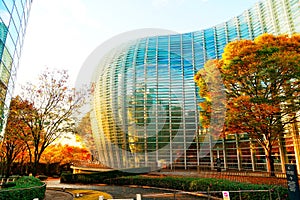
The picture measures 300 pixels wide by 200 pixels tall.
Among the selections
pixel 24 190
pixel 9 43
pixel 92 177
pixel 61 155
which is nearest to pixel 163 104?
pixel 92 177

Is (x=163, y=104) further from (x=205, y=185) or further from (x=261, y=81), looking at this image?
(x=205, y=185)

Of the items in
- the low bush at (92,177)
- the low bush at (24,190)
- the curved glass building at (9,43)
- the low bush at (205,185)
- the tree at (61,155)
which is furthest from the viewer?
the tree at (61,155)

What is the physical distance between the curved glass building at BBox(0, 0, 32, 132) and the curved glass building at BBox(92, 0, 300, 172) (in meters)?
19.3

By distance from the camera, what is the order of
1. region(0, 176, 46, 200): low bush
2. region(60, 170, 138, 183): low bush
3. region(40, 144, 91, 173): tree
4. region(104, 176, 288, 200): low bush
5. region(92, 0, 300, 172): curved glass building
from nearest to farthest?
region(0, 176, 46, 200): low bush, region(104, 176, 288, 200): low bush, region(60, 170, 138, 183): low bush, region(92, 0, 300, 172): curved glass building, region(40, 144, 91, 173): tree

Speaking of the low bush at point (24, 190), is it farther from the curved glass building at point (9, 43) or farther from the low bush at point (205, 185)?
the low bush at point (205, 185)

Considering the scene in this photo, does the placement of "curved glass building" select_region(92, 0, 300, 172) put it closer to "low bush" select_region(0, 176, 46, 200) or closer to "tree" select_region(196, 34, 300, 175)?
"tree" select_region(196, 34, 300, 175)

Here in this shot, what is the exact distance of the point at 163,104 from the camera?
3294 cm

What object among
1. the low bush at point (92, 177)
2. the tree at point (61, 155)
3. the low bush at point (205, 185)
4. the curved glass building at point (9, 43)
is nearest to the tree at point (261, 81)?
the low bush at point (205, 185)

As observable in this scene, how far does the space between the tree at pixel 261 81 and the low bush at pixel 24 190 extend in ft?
45.1

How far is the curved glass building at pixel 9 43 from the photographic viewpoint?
13.2m

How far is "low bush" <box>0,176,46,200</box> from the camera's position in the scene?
397 inches

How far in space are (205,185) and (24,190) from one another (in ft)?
36.3

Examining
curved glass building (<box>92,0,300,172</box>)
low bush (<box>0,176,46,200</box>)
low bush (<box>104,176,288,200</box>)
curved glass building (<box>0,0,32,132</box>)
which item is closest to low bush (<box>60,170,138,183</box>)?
low bush (<box>104,176,288,200</box>)

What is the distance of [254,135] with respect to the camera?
58.0ft
